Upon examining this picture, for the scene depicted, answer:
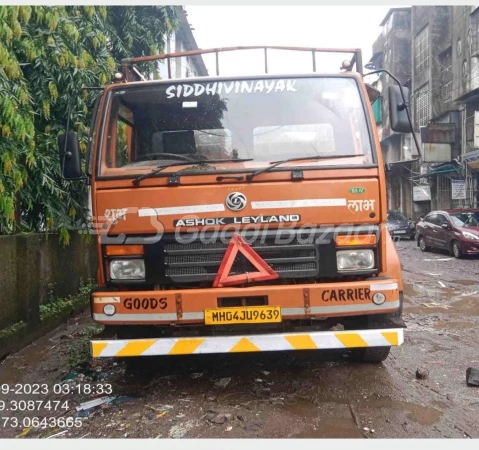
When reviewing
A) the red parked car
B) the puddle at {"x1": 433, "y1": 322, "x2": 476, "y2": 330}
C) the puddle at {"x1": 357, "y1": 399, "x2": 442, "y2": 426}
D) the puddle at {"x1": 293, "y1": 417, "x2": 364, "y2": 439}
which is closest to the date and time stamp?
the puddle at {"x1": 293, "y1": 417, "x2": 364, "y2": 439}

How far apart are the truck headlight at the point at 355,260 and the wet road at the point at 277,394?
1037 millimetres

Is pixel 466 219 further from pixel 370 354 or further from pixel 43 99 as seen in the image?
pixel 43 99

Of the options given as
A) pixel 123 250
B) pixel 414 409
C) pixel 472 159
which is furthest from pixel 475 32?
pixel 123 250

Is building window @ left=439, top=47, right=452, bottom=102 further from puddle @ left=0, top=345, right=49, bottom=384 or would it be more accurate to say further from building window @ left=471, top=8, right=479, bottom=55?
puddle @ left=0, top=345, right=49, bottom=384

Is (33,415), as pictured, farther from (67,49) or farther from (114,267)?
(67,49)

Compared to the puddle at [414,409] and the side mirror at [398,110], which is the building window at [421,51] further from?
the puddle at [414,409]

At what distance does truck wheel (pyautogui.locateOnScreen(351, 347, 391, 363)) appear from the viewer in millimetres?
4336

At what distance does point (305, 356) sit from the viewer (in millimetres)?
4809

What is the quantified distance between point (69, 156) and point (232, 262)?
169 centimetres

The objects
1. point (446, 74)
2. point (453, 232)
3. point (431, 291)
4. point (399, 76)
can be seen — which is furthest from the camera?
point (399, 76)

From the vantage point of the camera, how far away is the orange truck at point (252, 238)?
3.54 metres

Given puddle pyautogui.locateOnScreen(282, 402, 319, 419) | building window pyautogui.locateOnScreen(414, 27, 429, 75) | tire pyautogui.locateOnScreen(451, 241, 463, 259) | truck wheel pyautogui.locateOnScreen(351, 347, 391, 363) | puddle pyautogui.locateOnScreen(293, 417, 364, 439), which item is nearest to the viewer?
puddle pyautogui.locateOnScreen(293, 417, 364, 439)

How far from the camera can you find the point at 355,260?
12.1 ft

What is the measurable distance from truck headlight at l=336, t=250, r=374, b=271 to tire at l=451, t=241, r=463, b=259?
10.8 metres
